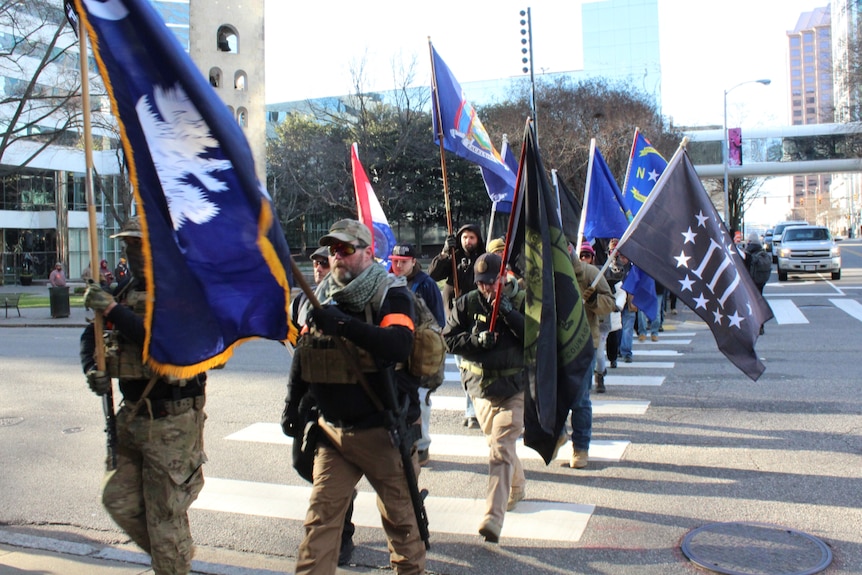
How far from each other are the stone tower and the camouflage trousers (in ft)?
52.4

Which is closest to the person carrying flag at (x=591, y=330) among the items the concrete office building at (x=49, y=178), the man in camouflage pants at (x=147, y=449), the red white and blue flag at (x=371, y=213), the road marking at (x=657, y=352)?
the red white and blue flag at (x=371, y=213)

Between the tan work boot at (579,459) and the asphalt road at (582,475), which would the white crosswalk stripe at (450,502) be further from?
the tan work boot at (579,459)

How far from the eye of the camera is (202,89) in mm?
3449

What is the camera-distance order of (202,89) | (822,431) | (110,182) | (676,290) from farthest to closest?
(110,182) → (822,431) → (676,290) → (202,89)

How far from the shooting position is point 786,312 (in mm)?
17469

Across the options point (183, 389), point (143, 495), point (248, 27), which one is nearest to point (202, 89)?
point (183, 389)

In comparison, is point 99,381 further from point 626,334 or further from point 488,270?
point 626,334

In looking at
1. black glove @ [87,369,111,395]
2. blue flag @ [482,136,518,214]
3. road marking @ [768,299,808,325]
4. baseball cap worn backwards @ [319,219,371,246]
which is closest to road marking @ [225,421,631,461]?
blue flag @ [482,136,518,214]

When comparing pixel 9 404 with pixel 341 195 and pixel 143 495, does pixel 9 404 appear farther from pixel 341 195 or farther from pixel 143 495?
pixel 341 195

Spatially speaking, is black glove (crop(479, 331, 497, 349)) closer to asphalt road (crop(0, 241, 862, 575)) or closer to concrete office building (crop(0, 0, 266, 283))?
asphalt road (crop(0, 241, 862, 575))

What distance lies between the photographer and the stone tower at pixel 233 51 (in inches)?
765

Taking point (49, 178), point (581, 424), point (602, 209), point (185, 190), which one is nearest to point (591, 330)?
point (581, 424)

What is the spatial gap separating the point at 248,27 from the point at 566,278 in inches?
682

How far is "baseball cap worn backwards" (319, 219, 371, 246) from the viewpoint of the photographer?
12.3 ft
